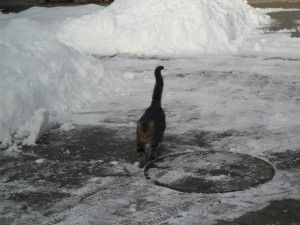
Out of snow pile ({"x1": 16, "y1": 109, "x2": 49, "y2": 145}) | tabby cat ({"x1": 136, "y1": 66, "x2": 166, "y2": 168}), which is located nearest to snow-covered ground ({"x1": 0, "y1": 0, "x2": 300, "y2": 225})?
snow pile ({"x1": 16, "y1": 109, "x2": 49, "y2": 145})

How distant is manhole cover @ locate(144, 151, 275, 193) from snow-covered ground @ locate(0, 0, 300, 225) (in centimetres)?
17

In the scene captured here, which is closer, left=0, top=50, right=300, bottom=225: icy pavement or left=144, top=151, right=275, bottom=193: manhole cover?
left=0, top=50, right=300, bottom=225: icy pavement

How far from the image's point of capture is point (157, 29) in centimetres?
1443

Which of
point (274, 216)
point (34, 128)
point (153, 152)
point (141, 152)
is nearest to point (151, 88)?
point (34, 128)

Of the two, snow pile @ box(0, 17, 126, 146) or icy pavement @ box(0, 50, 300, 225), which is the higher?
snow pile @ box(0, 17, 126, 146)

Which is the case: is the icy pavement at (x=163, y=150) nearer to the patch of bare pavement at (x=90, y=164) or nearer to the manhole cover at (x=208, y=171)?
the patch of bare pavement at (x=90, y=164)

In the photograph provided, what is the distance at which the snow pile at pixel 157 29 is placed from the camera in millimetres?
14164

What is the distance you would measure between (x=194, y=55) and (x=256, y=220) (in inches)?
340

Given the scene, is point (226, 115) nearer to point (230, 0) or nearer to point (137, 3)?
point (137, 3)

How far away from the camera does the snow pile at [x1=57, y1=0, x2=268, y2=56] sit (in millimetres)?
14164

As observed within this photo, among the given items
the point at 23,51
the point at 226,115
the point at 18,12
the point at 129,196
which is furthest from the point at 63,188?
the point at 18,12

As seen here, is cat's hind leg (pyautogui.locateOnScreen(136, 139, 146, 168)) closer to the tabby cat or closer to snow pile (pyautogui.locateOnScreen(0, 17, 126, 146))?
the tabby cat

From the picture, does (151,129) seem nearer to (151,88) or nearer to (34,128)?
(34,128)

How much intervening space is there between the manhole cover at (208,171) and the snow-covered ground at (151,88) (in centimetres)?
17
